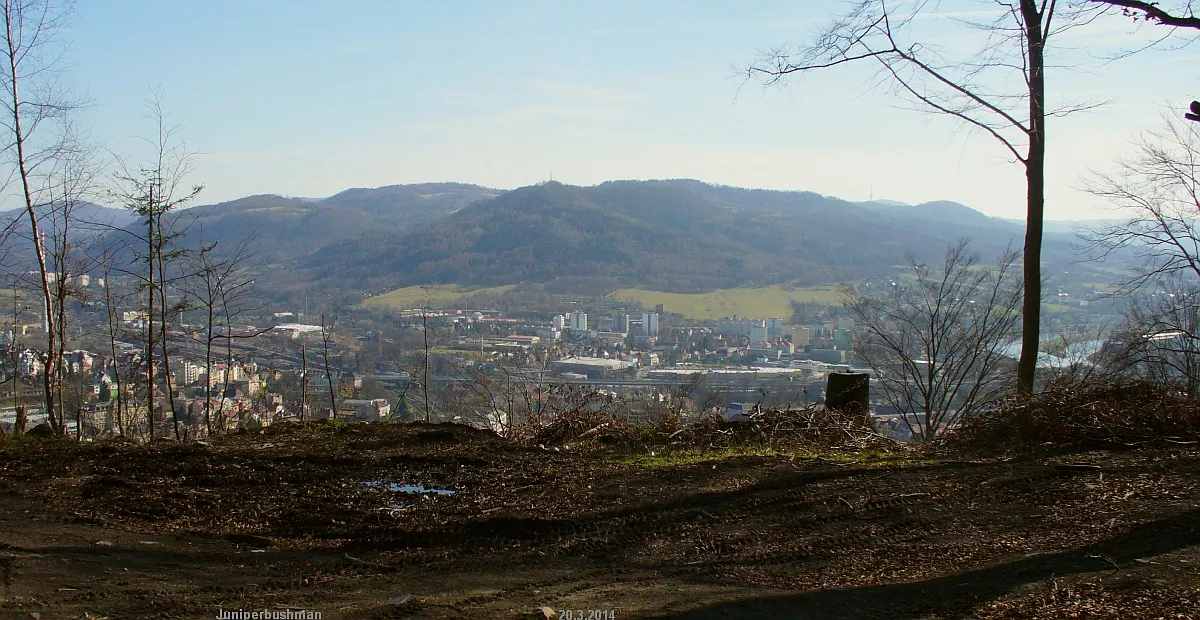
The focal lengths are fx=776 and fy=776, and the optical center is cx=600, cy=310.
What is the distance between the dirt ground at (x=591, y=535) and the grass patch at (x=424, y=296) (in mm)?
35467

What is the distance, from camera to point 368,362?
2434cm

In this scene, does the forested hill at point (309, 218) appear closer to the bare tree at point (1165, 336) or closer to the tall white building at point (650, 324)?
the tall white building at point (650, 324)

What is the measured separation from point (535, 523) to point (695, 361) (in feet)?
72.0

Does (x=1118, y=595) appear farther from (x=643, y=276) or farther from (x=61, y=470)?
(x=643, y=276)

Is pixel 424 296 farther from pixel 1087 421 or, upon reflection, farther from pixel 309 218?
pixel 1087 421

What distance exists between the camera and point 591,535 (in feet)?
17.0

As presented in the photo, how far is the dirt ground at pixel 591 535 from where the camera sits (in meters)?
3.73

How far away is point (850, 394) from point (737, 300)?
35.8 metres

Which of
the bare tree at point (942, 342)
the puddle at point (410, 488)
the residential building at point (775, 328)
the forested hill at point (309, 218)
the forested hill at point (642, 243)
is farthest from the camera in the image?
the forested hill at point (309, 218)

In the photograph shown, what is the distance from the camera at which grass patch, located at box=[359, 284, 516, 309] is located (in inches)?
1678

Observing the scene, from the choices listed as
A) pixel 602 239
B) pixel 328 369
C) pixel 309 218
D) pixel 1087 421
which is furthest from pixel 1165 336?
pixel 309 218

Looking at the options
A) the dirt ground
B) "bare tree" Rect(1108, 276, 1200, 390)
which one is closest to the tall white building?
"bare tree" Rect(1108, 276, 1200, 390)

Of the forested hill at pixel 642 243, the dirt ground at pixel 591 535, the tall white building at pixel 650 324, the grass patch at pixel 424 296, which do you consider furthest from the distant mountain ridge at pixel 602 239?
the dirt ground at pixel 591 535

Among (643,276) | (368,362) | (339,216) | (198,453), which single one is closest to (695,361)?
(368,362)
